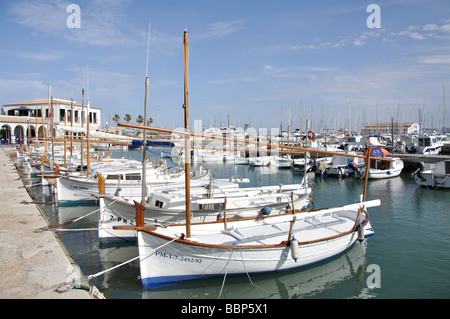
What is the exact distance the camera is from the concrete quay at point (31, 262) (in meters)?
8.02

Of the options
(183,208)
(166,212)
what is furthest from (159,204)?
(166,212)

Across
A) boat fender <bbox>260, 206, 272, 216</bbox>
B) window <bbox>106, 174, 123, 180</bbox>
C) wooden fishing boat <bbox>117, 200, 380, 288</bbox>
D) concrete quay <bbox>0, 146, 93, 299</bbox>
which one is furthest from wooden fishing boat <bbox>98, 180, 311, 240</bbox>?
window <bbox>106, 174, 123, 180</bbox>

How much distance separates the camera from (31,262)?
9.81 meters

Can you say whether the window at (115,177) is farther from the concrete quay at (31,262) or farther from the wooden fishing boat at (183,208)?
the wooden fishing boat at (183,208)

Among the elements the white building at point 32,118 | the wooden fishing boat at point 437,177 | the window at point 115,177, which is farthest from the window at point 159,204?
the white building at point 32,118

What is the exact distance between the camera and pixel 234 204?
1523 centimetres

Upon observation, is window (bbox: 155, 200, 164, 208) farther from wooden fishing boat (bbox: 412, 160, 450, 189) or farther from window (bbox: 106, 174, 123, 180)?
wooden fishing boat (bbox: 412, 160, 450, 189)

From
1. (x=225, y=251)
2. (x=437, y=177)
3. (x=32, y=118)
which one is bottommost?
(x=225, y=251)

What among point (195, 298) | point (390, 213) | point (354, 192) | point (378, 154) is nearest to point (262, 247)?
point (195, 298)

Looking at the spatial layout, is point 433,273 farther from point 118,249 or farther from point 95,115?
point 95,115

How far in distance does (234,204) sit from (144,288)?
597 cm

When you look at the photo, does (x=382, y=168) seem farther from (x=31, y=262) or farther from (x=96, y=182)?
(x=31, y=262)

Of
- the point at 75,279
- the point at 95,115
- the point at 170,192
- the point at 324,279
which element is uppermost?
the point at 95,115

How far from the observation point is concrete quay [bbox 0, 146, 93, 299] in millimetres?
8023
